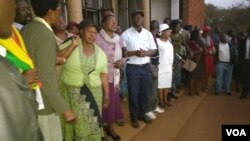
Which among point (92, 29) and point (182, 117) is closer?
point (92, 29)

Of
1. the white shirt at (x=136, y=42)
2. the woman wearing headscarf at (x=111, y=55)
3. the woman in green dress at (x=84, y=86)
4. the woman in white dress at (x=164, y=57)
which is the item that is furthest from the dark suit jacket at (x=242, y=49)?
the woman in green dress at (x=84, y=86)

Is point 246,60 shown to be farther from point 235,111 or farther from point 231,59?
point 235,111

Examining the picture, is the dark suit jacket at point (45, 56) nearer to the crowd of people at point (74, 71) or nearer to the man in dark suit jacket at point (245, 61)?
the crowd of people at point (74, 71)

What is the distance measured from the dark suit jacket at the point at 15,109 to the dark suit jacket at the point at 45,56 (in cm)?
130

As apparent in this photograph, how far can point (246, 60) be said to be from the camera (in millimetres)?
8469

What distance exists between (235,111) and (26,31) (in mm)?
5764

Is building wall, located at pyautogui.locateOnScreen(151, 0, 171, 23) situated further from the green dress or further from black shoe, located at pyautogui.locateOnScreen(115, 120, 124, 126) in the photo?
the green dress

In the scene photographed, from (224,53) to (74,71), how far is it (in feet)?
18.7

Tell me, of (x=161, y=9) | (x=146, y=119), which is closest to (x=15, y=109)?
(x=146, y=119)

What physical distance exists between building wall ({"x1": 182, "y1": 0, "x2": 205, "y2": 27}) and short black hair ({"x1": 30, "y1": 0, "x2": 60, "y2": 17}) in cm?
1446

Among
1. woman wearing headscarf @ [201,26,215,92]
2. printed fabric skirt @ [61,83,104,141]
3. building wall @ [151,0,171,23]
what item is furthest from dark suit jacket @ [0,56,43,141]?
building wall @ [151,0,171,23]

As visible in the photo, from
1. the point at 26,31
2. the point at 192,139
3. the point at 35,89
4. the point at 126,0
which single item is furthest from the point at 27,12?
the point at 126,0

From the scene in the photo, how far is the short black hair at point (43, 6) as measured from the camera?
2496 mm

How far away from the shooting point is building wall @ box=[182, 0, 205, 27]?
54.1ft
